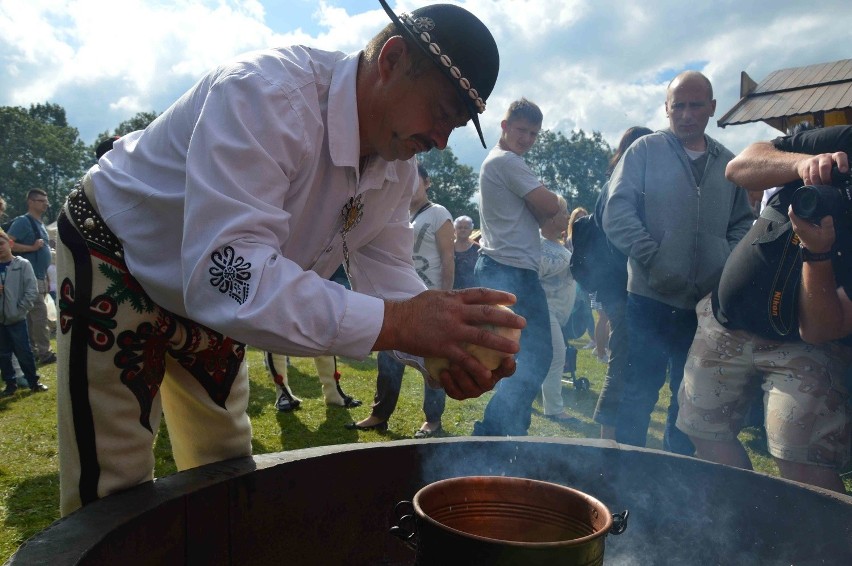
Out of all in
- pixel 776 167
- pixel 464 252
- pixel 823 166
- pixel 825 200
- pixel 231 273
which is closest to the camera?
pixel 231 273

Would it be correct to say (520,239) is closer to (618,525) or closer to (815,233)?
(815,233)

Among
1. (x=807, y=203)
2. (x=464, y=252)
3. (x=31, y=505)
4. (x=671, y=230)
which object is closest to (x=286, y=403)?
(x=31, y=505)

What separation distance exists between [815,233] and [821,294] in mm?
240

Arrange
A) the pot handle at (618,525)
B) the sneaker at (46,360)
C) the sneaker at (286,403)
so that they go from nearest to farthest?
the pot handle at (618,525) → the sneaker at (286,403) → the sneaker at (46,360)

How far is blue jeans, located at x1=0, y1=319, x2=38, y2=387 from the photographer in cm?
646

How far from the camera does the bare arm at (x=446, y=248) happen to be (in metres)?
5.15

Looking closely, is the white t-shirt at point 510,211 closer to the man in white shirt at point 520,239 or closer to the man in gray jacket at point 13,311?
the man in white shirt at point 520,239

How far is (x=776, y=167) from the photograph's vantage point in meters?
2.65

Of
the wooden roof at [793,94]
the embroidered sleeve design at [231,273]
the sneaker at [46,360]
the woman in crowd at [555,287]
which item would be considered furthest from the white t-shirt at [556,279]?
the sneaker at [46,360]

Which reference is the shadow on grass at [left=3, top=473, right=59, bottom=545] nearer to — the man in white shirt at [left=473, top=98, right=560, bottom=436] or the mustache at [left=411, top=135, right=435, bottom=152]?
the man in white shirt at [left=473, top=98, right=560, bottom=436]

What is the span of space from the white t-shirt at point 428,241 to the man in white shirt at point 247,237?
2942 mm

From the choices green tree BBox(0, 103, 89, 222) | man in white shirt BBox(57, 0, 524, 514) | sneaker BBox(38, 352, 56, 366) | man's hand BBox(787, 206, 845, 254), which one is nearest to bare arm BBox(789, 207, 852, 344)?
man's hand BBox(787, 206, 845, 254)

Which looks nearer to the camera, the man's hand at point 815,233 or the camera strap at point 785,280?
the man's hand at point 815,233

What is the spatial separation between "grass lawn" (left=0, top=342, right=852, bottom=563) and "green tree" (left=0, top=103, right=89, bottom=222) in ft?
160
